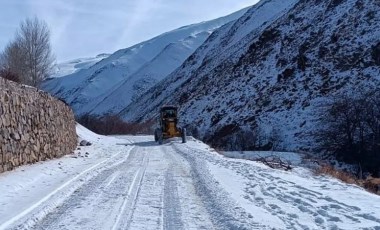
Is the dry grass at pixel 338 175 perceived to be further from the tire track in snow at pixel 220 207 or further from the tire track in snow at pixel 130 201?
the tire track in snow at pixel 130 201

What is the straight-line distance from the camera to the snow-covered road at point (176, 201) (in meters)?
7.67

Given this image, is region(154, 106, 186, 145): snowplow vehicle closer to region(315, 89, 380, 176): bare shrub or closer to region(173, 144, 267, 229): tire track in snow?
region(315, 89, 380, 176): bare shrub

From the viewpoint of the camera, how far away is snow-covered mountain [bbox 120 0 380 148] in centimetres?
4653

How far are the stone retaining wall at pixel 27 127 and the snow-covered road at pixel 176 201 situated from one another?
554 millimetres

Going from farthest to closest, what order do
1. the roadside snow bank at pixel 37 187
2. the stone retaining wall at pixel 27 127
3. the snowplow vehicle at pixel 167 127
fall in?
1. the snowplow vehicle at pixel 167 127
2. the stone retaining wall at pixel 27 127
3. the roadside snow bank at pixel 37 187

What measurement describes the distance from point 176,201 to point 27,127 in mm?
7145

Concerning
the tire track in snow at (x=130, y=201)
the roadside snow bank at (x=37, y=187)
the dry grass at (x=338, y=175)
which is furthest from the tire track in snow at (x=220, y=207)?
the dry grass at (x=338, y=175)

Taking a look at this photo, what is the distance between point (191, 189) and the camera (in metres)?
11.0

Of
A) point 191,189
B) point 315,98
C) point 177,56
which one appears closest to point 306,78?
point 315,98

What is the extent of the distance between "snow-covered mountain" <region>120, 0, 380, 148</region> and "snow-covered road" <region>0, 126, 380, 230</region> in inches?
1136

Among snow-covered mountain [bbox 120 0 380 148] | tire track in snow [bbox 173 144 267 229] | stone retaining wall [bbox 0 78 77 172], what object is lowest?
tire track in snow [bbox 173 144 267 229]

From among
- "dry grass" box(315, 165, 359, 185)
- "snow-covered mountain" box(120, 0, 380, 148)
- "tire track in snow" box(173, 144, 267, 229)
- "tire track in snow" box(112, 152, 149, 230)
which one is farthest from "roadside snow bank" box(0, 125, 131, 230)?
"snow-covered mountain" box(120, 0, 380, 148)

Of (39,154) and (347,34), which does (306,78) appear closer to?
(347,34)

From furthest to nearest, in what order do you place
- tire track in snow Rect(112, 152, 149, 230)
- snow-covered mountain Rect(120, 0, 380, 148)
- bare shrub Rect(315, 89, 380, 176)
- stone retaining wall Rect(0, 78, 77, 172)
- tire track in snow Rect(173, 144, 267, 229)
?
snow-covered mountain Rect(120, 0, 380, 148)
bare shrub Rect(315, 89, 380, 176)
stone retaining wall Rect(0, 78, 77, 172)
tire track in snow Rect(112, 152, 149, 230)
tire track in snow Rect(173, 144, 267, 229)
